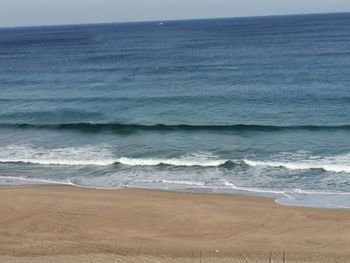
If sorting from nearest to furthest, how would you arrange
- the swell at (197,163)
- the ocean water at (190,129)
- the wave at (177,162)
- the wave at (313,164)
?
the ocean water at (190,129)
the wave at (313,164)
the swell at (197,163)
the wave at (177,162)

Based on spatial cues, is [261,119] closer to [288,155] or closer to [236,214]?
[288,155]

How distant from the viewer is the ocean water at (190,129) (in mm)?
27078

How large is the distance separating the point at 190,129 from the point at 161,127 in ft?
6.65

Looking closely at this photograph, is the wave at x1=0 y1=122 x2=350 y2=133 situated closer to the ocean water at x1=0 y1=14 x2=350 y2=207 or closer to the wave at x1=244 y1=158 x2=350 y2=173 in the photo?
the ocean water at x1=0 y1=14 x2=350 y2=207

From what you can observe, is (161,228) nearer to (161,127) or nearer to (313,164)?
(313,164)

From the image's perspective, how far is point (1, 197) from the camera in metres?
24.8

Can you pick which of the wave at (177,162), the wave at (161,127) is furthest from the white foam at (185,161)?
the wave at (161,127)

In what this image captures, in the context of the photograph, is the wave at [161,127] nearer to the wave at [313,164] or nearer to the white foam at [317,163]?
the white foam at [317,163]

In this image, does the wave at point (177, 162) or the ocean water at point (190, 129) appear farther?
the wave at point (177, 162)

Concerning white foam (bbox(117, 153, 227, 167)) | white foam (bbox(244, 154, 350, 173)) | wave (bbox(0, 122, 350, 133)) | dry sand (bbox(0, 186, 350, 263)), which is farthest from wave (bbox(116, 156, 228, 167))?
wave (bbox(0, 122, 350, 133))

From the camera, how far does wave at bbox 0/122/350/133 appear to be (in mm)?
35000

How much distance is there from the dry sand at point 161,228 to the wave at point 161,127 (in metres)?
11.8

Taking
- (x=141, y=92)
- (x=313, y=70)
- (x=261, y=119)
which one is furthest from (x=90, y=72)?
(x=261, y=119)

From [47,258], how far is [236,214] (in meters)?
7.48
